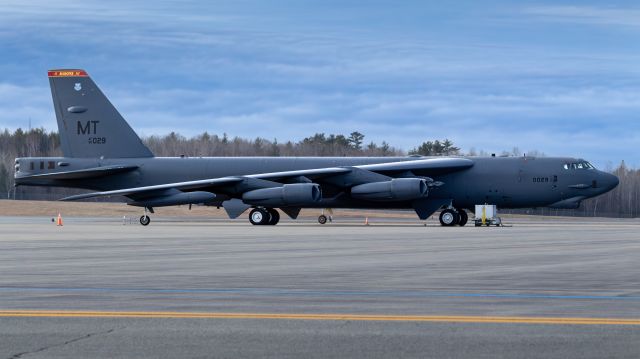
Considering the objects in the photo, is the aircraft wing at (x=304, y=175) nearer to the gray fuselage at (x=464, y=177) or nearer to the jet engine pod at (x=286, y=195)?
the gray fuselage at (x=464, y=177)

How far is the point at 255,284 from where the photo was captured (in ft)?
48.3

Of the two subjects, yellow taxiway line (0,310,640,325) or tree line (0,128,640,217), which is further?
tree line (0,128,640,217)

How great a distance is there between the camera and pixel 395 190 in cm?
4931

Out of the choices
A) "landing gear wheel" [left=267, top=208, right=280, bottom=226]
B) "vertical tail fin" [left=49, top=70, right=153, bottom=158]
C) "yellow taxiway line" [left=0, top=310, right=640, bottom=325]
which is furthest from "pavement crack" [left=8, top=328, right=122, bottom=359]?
"vertical tail fin" [left=49, top=70, right=153, bottom=158]

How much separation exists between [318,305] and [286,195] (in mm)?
37197

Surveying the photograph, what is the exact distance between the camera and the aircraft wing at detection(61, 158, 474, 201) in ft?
164

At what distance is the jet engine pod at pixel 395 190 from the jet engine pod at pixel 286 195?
2247 millimetres

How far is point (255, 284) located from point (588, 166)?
3904 centimetres

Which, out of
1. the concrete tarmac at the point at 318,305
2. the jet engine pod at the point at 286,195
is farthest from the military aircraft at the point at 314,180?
the concrete tarmac at the point at 318,305

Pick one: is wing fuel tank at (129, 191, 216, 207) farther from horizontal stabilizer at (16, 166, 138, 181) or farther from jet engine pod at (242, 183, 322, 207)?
horizontal stabilizer at (16, 166, 138, 181)

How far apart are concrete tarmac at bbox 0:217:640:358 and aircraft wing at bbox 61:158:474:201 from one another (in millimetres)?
27376

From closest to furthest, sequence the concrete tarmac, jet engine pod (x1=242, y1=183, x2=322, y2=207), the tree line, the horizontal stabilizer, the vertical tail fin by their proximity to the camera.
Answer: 1. the concrete tarmac
2. jet engine pod (x1=242, y1=183, x2=322, y2=207)
3. the horizontal stabilizer
4. the vertical tail fin
5. the tree line

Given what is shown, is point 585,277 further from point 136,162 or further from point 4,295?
point 136,162

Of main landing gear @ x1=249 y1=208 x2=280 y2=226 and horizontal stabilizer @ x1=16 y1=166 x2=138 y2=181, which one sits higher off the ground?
horizontal stabilizer @ x1=16 y1=166 x2=138 y2=181
